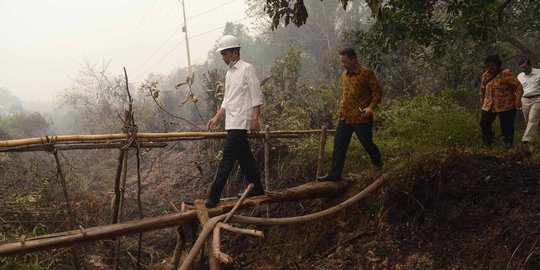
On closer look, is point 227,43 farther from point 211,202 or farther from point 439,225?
point 439,225

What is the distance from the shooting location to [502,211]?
10.5 ft

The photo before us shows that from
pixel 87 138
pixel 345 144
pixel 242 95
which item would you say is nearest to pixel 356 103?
pixel 345 144

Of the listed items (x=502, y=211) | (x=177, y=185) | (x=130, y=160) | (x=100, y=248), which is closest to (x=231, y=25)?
(x=130, y=160)

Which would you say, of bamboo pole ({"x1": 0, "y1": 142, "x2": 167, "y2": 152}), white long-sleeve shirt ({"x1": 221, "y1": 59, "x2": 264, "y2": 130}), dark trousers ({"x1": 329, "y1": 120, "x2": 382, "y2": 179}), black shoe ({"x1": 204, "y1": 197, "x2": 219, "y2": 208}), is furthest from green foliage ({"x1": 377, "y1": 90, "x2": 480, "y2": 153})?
bamboo pole ({"x1": 0, "y1": 142, "x2": 167, "y2": 152})

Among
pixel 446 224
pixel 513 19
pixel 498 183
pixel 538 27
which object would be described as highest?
pixel 513 19

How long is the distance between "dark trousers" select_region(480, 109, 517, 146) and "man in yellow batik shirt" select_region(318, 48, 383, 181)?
6.54 feet

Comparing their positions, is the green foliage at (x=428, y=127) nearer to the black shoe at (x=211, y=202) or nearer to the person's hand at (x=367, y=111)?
the person's hand at (x=367, y=111)

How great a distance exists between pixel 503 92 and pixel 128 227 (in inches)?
193

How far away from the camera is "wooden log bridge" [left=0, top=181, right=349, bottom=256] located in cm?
258

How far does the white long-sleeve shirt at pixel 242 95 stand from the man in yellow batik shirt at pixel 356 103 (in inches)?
43.5

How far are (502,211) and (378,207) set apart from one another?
3.64 ft

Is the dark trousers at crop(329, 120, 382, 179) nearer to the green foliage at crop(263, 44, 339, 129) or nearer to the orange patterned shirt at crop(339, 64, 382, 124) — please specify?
the orange patterned shirt at crop(339, 64, 382, 124)

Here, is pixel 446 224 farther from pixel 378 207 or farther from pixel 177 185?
pixel 177 185

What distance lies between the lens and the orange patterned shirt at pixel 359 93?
4.27m
